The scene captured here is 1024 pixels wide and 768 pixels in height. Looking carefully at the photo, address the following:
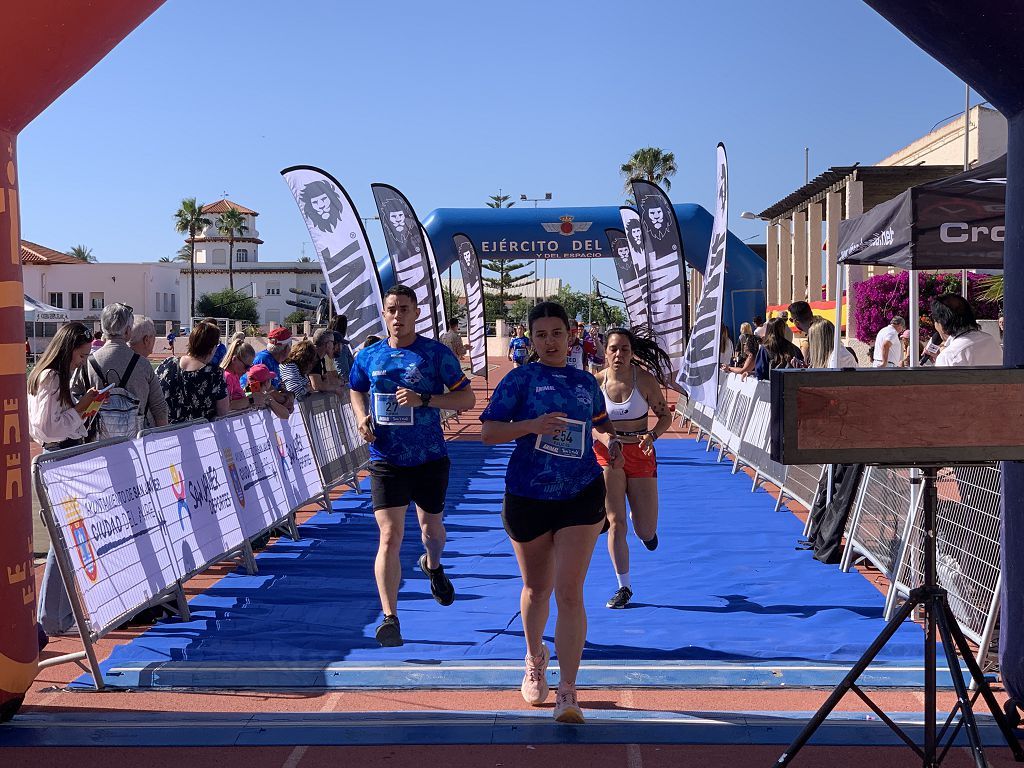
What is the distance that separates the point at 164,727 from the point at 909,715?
326 cm

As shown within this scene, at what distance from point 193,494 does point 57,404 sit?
126 cm

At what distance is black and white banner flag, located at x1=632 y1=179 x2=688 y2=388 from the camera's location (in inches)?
517

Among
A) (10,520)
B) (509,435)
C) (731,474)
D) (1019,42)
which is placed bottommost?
(731,474)

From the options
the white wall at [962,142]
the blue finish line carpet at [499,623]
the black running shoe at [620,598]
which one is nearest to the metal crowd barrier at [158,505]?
the blue finish line carpet at [499,623]

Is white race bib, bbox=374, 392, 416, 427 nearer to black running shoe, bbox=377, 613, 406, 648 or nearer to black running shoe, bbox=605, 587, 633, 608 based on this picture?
black running shoe, bbox=377, 613, 406, 648

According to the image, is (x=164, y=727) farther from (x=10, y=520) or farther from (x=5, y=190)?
(x=5, y=190)

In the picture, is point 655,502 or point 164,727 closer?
point 164,727

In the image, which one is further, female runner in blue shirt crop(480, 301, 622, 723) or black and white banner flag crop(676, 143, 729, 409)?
black and white banner flag crop(676, 143, 729, 409)

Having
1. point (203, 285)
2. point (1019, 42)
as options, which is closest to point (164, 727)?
point (1019, 42)

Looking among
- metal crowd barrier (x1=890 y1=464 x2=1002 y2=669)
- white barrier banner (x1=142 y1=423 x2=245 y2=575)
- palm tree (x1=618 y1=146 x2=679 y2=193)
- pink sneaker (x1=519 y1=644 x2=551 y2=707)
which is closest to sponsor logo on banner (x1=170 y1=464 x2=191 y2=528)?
white barrier banner (x1=142 y1=423 x2=245 y2=575)

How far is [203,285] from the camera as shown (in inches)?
4567

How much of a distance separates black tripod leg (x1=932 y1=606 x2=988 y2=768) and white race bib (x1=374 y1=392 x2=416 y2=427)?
3.04 m

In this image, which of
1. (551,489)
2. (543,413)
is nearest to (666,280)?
(543,413)

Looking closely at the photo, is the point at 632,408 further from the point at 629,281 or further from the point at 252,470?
the point at 629,281
